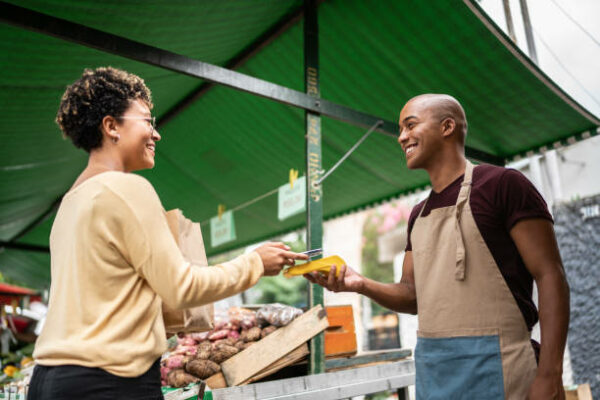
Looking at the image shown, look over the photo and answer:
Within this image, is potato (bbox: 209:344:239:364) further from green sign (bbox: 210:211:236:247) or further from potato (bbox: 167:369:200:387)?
green sign (bbox: 210:211:236:247)

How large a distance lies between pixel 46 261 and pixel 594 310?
39.0 ft

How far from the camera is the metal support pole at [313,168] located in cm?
348

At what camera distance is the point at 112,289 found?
1.44 meters

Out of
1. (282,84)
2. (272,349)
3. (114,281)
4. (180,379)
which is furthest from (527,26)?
(114,281)

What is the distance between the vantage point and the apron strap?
73.5 inches

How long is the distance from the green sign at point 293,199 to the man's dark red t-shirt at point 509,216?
212 centimetres

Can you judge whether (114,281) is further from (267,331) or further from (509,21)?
(509,21)

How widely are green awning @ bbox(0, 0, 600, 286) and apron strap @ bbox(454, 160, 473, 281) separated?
7.39ft

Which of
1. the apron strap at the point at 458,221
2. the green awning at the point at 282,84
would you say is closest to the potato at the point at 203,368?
the apron strap at the point at 458,221

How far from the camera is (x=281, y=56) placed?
5211 mm

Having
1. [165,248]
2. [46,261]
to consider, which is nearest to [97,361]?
[165,248]

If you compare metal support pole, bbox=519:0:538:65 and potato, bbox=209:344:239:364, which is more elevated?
metal support pole, bbox=519:0:538:65

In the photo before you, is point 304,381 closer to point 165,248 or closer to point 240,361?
point 240,361

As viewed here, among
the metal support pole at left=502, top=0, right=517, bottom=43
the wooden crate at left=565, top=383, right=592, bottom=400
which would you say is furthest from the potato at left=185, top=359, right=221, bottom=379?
the wooden crate at left=565, top=383, right=592, bottom=400
